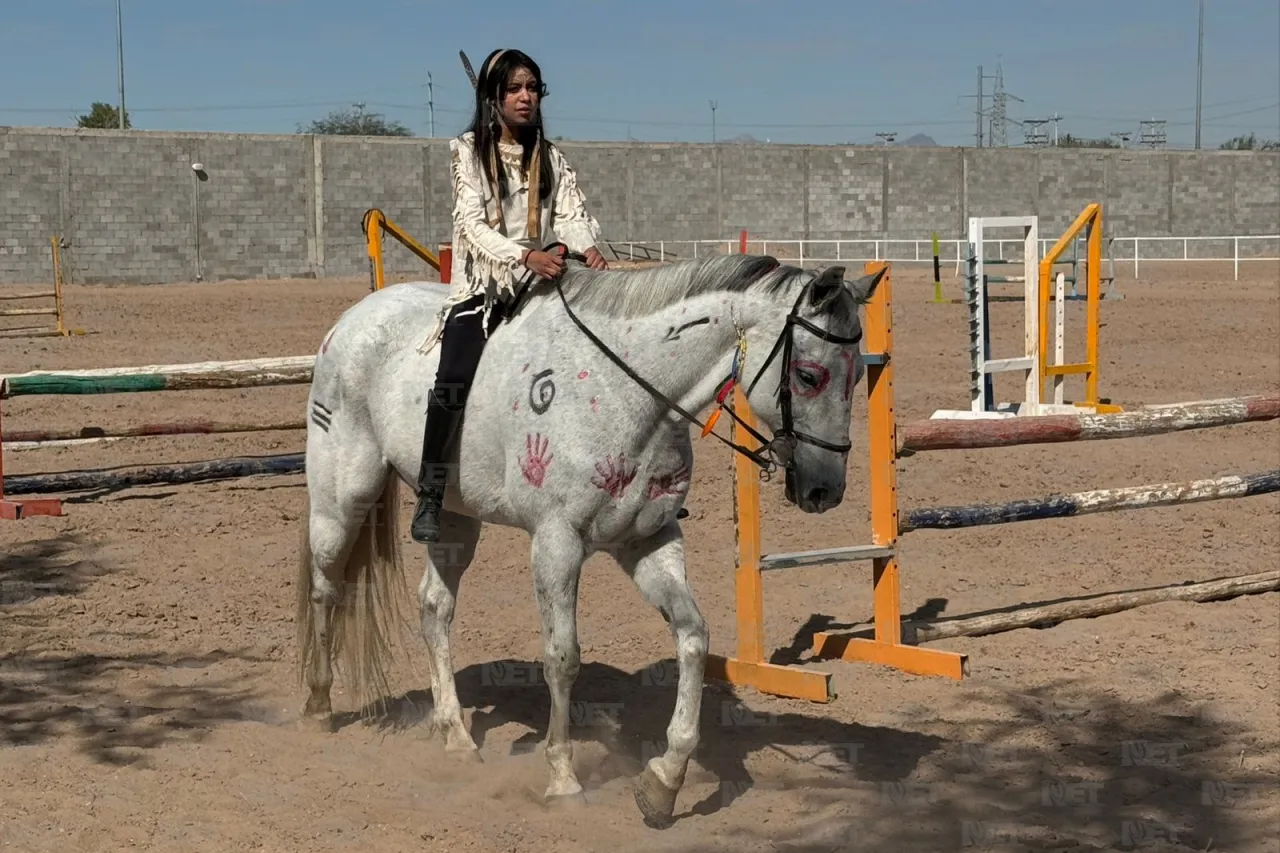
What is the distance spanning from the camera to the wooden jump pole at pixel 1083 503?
6.59 m

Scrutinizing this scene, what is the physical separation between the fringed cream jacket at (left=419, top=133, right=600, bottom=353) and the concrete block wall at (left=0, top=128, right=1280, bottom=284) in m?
30.5

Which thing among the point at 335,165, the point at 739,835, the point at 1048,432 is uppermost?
the point at 335,165

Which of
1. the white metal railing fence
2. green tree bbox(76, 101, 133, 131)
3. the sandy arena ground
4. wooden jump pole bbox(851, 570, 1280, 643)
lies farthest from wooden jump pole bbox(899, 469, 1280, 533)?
green tree bbox(76, 101, 133, 131)

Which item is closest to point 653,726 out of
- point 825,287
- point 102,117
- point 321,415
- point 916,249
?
point 321,415

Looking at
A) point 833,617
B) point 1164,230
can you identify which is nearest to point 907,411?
point 833,617

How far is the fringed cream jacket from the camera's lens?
16.1 feet

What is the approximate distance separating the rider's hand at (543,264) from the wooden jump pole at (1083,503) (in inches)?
96.6

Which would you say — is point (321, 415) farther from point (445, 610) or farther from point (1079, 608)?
point (1079, 608)

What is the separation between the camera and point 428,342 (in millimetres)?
5230

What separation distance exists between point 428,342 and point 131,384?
4109mm

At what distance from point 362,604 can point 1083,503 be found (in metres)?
3.45

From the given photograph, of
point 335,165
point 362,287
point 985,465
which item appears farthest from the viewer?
point 335,165

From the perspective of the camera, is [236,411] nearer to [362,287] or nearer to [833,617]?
[833,617]

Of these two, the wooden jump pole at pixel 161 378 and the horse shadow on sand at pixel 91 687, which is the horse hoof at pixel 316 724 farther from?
the wooden jump pole at pixel 161 378
